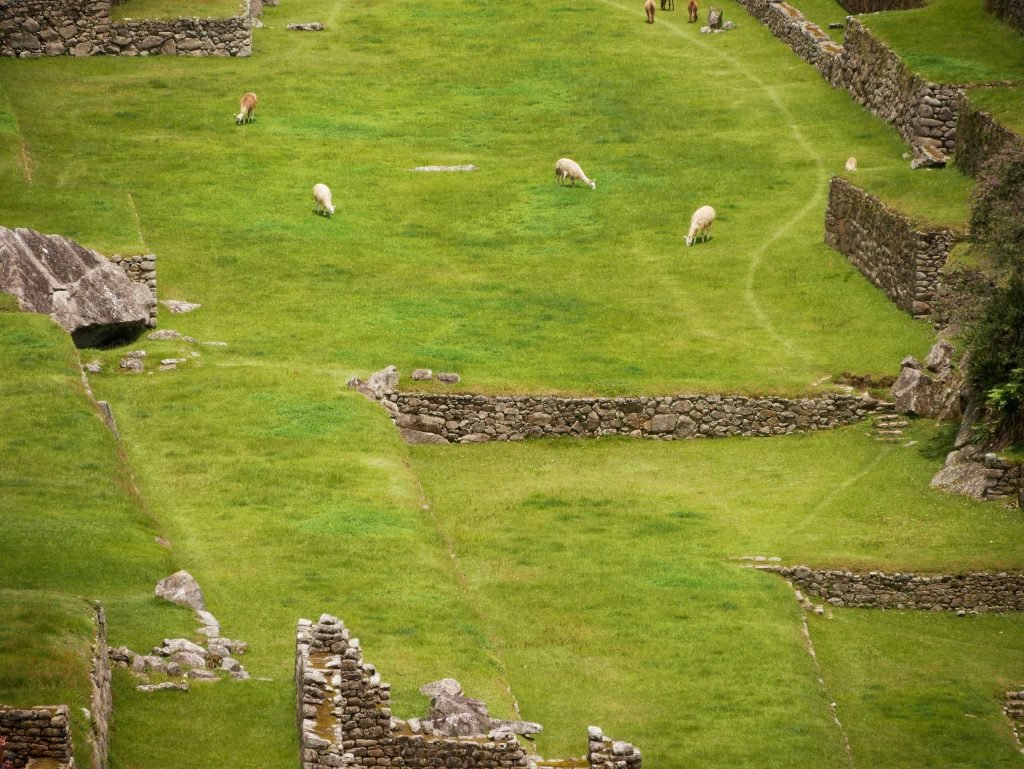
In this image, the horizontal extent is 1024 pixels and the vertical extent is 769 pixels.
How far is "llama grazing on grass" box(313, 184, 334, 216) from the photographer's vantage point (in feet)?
245

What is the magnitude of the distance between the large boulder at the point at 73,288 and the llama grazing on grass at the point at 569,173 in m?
19.0

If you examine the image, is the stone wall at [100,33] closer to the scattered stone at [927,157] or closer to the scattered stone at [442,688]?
the scattered stone at [927,157]

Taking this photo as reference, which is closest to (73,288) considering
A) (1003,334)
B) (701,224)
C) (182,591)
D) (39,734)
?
(182,591)

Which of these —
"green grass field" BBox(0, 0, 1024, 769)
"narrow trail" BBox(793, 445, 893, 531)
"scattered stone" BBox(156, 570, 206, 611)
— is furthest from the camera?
"narrow trail" BBox(793, 445, 893, 531)

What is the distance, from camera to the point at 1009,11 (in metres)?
83.1

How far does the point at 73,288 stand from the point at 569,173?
21.7 m

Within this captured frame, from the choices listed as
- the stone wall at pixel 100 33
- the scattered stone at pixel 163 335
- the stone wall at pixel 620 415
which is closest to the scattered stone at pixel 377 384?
the stone wall at pixel 620 415

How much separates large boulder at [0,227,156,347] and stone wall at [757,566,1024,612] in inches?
716

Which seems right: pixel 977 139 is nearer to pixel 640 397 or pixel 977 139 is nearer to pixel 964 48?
pixel 964 48

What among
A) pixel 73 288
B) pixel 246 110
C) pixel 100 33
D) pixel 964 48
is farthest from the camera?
pixel 100 33

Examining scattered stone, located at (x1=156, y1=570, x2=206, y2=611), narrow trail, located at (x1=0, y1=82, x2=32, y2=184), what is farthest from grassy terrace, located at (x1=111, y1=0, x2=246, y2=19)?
scattered stone, located at (x1=156, y1=570, x2=206, y2=611)

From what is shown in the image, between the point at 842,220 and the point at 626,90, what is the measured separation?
56.5ft

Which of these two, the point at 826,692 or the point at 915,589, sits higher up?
the point at 826,692

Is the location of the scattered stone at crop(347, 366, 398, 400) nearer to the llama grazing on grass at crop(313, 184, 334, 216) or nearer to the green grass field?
the green grass field
